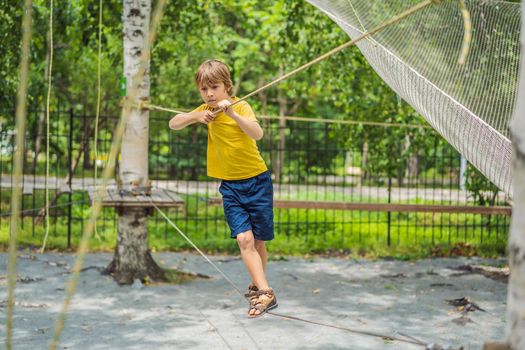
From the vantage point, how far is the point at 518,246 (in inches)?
62.6

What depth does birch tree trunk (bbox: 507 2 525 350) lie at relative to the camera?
1.56 metres

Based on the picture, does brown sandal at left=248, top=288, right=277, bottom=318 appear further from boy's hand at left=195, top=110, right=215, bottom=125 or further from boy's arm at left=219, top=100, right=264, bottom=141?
boy's hand at left=195, top=110, right=215, bottom=125

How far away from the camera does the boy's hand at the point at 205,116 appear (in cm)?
354

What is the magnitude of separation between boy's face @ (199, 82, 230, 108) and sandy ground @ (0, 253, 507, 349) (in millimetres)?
1930

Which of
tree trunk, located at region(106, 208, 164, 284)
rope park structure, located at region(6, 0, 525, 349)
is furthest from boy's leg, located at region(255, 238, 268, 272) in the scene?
tree trunk, located at region(106, 208, 164, 284)

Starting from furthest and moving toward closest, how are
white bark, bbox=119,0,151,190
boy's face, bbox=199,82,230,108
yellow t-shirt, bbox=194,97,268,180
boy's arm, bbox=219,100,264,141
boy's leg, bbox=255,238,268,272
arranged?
white bark, bbox=119,0,151,190, boy's leg, bbox=255,238,268,272, yellow t-shirt, bbox=194,97,268,180, boy's face, bbox=199,82,230,108, boy's arm, bbox=219,100,264,141

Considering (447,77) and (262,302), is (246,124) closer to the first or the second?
(262,302)

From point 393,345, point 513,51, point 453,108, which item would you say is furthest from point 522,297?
point 393,345

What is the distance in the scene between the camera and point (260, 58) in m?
15.5

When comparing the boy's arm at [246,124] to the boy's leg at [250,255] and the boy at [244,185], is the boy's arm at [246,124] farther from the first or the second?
the boy's leg at [250,255]

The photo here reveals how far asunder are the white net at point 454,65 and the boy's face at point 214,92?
86cm

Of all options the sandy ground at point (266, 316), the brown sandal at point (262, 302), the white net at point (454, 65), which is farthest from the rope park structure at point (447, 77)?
the sandy ground at point (266, 316)

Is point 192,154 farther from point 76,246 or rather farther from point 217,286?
point 217,286

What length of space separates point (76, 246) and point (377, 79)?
395 centimetres
